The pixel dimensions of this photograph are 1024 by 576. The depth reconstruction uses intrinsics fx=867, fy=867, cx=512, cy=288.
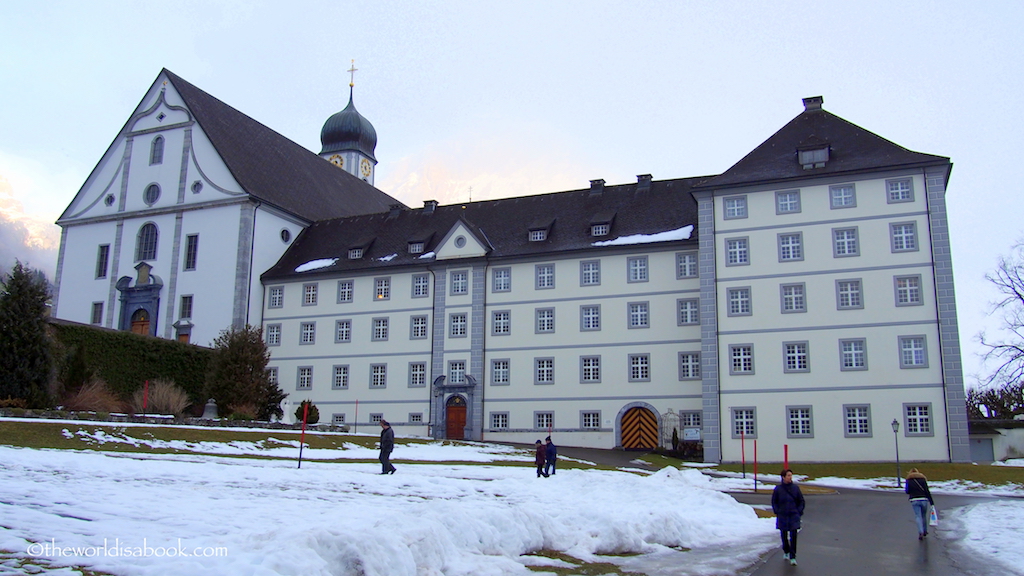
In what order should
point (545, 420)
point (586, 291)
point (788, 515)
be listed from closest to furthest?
point (788, 515) → point (545, 420) → point (586, 291)

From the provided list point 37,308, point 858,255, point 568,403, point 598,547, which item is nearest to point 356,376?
point 568,403

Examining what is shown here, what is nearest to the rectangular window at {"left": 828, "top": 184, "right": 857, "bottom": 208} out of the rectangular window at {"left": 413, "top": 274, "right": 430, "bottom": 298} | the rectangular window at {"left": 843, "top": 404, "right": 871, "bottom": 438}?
the rectangular window at {"left": 843, "top": 404, "right": 871, "bottom": 438}

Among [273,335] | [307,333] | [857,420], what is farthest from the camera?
[273,335]

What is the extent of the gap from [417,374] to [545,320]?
7581 mm

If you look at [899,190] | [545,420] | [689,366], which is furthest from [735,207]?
[545,420]

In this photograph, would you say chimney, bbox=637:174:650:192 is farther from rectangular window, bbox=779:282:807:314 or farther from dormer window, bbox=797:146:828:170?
rectangular window, bbox=779:282:807:314

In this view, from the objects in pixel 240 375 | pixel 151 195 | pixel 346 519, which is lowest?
pixel 346 519

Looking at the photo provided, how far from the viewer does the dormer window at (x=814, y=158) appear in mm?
38812

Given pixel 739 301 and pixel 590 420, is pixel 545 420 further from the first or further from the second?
pixel 739 301

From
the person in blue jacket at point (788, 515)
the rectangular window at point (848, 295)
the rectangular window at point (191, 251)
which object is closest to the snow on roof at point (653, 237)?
the rectangular window at point (848, 295)

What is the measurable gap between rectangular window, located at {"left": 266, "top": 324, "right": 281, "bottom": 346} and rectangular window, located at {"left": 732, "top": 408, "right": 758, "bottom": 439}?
86.5 ft

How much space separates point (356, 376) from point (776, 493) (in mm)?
36288

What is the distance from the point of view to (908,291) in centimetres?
3634

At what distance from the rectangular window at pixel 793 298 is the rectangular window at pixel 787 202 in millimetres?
3411
